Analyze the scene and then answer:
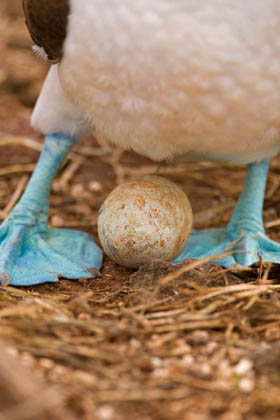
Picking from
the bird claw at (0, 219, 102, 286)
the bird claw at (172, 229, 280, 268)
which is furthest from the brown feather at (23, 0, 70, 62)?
the bird claw at (172, 229, 280, 268)

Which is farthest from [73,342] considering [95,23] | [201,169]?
[201,169]

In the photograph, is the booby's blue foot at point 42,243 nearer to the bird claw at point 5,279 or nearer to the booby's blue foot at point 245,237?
the bird claw at point 5,279

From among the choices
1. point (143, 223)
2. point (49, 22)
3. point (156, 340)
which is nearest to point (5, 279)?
point (143, 223)

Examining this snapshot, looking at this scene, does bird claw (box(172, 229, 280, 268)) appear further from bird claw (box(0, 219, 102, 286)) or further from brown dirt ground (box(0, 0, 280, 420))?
bird claw (box(0, 219, 102, 286))

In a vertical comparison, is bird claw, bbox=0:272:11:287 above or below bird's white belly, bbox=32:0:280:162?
below

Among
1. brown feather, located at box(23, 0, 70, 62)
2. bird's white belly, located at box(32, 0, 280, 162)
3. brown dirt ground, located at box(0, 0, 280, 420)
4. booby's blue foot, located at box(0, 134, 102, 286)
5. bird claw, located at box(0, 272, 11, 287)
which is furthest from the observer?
booby's blue foot, located at box(0, 134, 102, 286)
